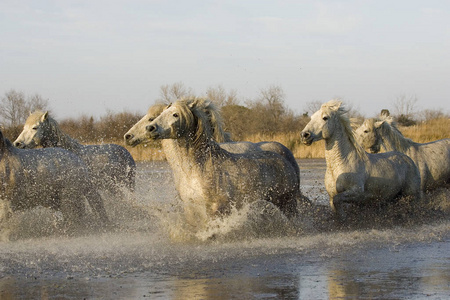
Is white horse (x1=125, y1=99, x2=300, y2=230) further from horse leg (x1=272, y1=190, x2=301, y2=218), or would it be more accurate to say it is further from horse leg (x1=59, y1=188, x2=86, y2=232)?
horse leg (x1=59, y1=188, x2=86, y2=232)

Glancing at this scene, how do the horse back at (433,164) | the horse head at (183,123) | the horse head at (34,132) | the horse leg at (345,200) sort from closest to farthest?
the horse head at (183,123) < the horse leg at (345,200) < the horse head at (34,132) < the horse back at (433,164)

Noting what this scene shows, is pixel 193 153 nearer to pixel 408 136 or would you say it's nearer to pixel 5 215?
pixel 5 215

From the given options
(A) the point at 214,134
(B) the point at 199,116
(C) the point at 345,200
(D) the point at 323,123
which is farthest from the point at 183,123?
(C) the point at 345,200

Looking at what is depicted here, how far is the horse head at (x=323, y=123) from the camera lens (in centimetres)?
1111

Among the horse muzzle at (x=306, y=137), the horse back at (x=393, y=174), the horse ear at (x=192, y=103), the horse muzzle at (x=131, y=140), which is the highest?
the horse ear at (x=192, y=103)

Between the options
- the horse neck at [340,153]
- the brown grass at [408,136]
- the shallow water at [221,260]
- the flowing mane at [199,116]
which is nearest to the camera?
the shallow water at [221,260]

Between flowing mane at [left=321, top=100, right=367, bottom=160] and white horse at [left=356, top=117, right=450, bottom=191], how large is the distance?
211 centimetres

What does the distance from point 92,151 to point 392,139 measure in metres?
5.92

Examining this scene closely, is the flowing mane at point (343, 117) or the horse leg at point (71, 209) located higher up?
the flowing mane at point (343, 117)

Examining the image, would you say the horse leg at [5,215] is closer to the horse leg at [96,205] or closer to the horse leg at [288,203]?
the horse leg at [96,205]

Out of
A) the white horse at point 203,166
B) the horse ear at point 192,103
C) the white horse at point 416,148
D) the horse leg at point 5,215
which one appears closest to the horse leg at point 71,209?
the horse leg at point 5,215

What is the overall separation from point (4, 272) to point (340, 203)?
5.40 m

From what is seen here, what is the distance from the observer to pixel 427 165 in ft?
45.4

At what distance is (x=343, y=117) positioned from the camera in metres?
11.6
